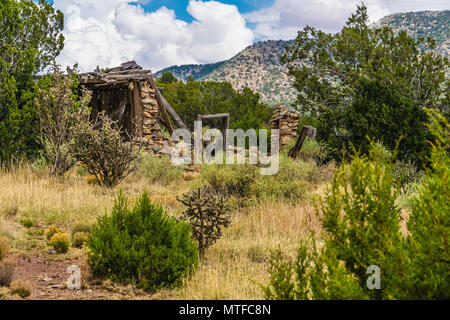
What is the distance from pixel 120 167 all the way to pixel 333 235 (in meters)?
6.28

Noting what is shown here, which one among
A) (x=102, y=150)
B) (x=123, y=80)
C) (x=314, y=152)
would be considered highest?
(x=123, y=80)

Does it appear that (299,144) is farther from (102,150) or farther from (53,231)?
(53,231)

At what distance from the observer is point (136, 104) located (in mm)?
12398

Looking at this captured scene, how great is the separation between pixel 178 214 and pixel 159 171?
3864 mm

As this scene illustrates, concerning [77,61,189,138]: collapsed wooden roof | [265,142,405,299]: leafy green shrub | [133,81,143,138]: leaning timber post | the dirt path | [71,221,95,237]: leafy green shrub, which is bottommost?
the dirt path

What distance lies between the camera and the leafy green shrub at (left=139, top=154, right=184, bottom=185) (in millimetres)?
9688

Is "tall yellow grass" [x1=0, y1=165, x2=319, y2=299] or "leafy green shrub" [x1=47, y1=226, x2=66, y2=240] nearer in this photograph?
"tall yellow grass" [x1=0, y1=165, x2=319, y2=299]

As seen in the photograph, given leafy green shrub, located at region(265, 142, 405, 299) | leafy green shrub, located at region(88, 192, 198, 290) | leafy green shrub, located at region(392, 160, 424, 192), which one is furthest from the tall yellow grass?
leafy green shrub, located at region(392, 160, 424, 192)

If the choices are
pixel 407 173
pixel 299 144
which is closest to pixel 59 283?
pixel 407 173

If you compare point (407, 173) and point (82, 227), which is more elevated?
point (407, 173)

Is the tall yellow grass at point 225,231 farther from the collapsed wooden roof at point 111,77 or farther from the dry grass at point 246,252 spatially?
the collapsed wooden roof at point 111,77

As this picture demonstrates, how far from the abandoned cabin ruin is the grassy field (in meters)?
3.97

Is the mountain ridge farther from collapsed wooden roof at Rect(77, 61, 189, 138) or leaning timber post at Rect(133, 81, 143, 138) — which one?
leaning timber post at Rect(133, 81, 143, 138)

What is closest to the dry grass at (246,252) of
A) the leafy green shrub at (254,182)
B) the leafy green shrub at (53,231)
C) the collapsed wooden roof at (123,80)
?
the leafy green shrub at (254,182)
